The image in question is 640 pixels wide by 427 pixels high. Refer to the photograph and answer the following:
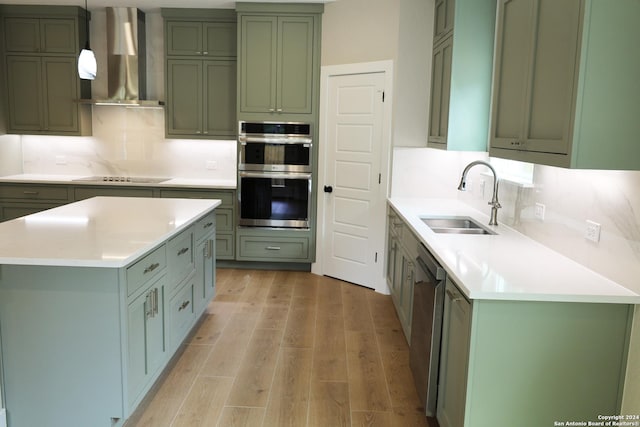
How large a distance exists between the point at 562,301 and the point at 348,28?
3.78m

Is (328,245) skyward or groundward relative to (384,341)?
skyward

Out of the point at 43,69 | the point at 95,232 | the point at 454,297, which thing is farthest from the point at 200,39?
the point at 454,297

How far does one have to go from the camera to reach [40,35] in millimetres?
5660

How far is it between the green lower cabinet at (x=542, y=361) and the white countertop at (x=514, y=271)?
5cm

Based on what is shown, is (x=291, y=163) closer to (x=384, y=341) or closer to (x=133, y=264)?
(x=384, y=341)

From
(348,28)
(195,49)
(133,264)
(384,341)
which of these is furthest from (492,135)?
(195,49)

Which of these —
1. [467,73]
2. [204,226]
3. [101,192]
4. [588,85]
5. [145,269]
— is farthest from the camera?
[101,192]

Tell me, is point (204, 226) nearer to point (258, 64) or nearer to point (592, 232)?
point (258, 64)

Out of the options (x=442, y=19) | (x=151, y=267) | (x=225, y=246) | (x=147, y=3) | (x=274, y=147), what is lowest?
(x=225, y=246)

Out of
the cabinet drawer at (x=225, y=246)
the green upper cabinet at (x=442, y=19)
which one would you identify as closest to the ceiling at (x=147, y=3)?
the green upper cabinet at (x=442, y=19)

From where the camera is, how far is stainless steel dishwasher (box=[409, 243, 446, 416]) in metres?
2.51

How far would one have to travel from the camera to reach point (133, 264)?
8.05 feet

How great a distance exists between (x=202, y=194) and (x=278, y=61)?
1.61 metres

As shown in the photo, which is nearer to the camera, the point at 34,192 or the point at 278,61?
the point at 278,61
